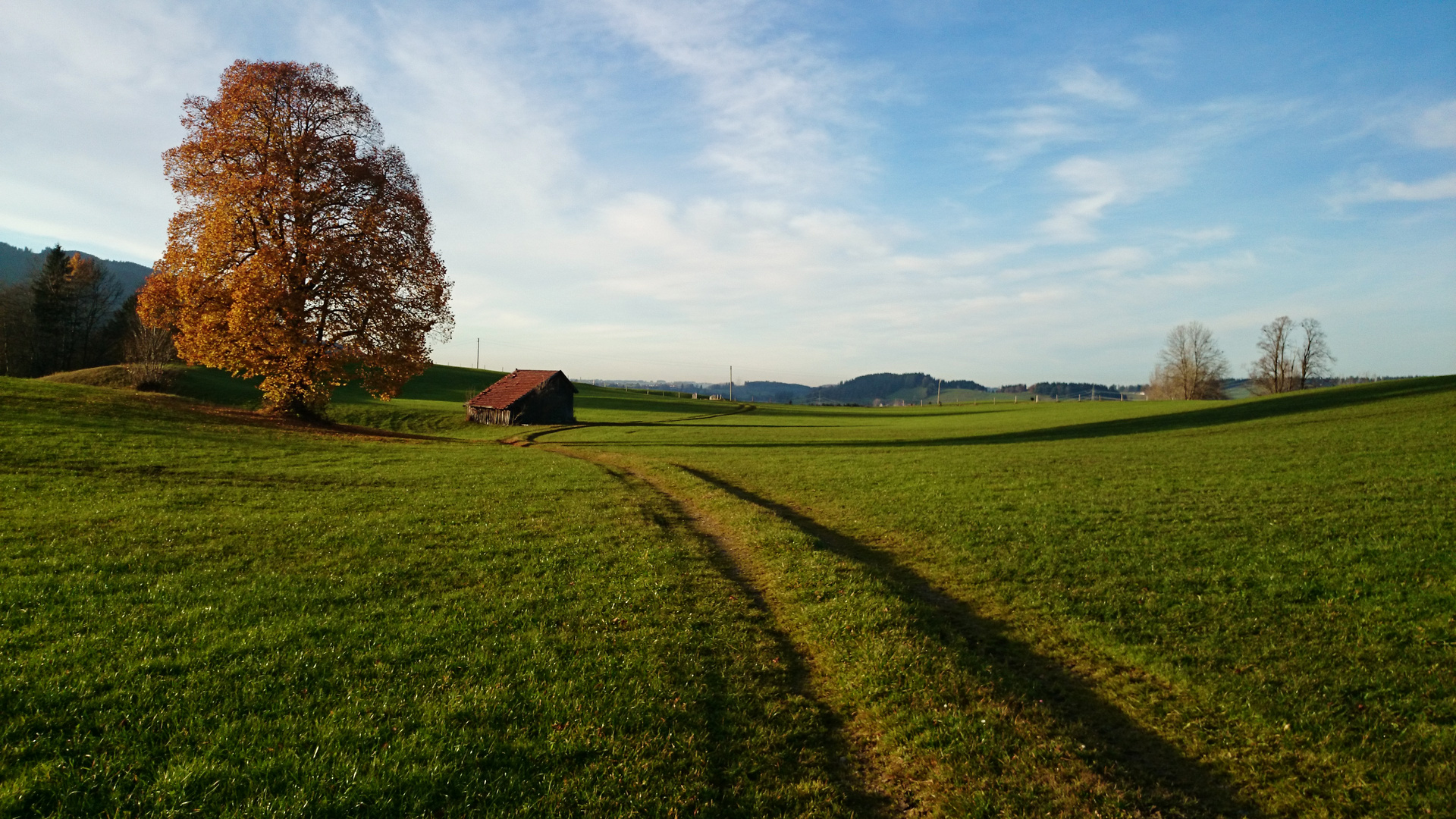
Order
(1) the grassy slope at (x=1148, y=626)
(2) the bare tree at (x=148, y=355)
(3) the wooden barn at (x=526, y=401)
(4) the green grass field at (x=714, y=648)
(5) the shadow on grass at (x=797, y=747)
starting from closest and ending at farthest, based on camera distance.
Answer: (4) the green grass field at (x=714, y=648) → (5) the shadow on grass at (x=797, y=747) → (1) the grassy slope at (x=1148, y=626) → (2) the bare tree at (x=148, y=355) → (3) the wooden barn at (x=526, y=401)

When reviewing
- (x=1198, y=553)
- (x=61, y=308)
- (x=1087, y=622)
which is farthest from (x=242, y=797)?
(x=61, y=308)

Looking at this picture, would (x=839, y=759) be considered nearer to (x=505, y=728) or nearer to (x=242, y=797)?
(x=505, y=728)

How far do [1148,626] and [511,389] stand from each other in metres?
67.9

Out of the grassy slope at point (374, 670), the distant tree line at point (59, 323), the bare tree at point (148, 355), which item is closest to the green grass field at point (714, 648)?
the grassy slope at point (374, 670)

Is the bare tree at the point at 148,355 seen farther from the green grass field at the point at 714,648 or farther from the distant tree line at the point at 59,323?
the green grass field at the point at 714,648

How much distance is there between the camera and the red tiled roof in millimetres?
67625

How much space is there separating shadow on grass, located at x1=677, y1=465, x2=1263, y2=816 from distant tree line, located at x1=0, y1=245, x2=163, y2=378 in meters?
89.8

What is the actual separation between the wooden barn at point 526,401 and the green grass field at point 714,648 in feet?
148

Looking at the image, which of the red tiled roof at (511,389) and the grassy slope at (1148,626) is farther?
the red tiled roof at (511,389)

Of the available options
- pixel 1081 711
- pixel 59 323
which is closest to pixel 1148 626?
pixel 1081 711

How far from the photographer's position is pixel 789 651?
982cm

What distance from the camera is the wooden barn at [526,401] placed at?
2635 inches

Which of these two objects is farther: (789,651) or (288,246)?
(288,246)

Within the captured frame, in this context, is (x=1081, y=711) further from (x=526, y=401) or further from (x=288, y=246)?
(x=526, y=401)
